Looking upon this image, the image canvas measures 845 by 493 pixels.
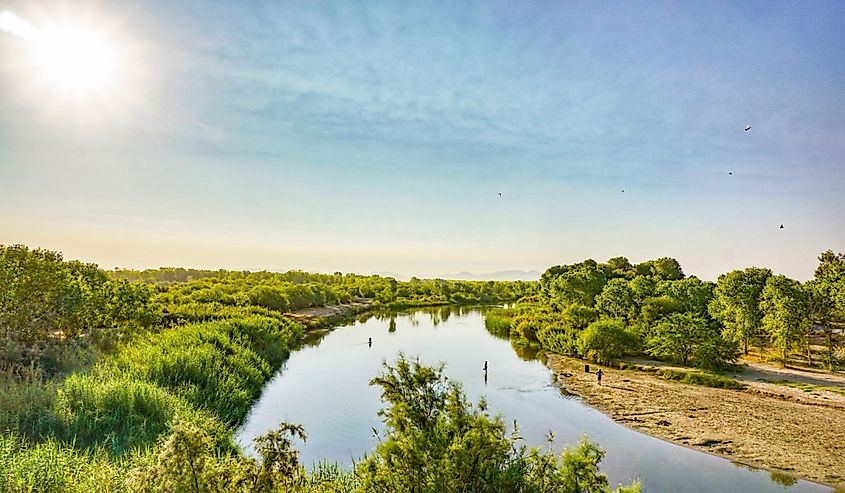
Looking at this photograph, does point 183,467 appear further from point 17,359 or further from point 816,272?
point 816,272

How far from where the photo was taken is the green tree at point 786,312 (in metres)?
32.0

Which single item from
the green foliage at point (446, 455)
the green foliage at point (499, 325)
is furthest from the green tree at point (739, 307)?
the green foliage at point (446, 455)

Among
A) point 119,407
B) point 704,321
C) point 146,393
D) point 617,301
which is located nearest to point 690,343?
point 704,321

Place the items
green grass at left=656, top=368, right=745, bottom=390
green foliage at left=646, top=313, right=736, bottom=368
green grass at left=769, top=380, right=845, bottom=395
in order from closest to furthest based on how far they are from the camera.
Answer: green grass at left=769, top=380, right=845, bottom=395, green grass at left=656, top=368, right=745, bottom=390, green foliage at left=646, top=313, right=736, bottom=368

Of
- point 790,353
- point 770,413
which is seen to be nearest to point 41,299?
point 770,413

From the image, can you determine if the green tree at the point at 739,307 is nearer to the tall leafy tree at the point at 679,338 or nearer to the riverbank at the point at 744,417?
the tall leafy tree at the point at 679,338

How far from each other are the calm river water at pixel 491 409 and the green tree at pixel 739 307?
15013 millimetres

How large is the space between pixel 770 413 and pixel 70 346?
32.8m

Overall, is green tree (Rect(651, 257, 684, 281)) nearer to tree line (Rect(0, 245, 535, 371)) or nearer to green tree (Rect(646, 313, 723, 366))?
green tree (Rect(646, 313, 723, 366))

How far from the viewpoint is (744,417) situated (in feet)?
74.5

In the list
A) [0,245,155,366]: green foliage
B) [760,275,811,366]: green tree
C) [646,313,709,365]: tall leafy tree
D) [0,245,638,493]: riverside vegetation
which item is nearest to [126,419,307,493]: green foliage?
[0,245,638,493]: riverside vegetation

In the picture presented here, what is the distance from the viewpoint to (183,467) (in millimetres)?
4570

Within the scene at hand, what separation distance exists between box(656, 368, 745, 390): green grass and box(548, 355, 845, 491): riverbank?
0.76 metres

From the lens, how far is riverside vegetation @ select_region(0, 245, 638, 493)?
5.49 metres
